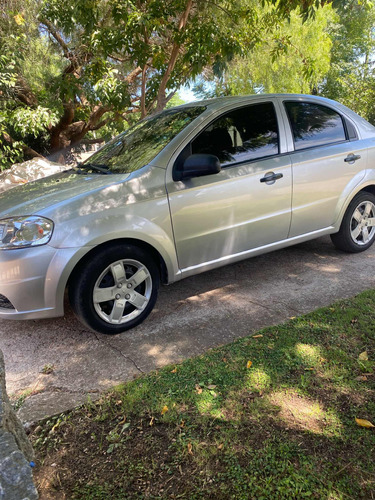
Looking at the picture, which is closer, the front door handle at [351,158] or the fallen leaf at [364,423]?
the fallen leaf at [364,423]

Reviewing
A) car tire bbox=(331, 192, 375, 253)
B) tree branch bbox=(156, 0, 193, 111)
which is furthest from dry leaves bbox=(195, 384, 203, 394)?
tree branch bbox=(156, 0, 193, 111)

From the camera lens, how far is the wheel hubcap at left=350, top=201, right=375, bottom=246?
4551mm

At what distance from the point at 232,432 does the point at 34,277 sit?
5.67 ft

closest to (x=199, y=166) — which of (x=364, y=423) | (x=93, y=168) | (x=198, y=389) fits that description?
(x=93, y=168)

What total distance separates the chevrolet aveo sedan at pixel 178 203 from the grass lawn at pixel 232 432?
897mm

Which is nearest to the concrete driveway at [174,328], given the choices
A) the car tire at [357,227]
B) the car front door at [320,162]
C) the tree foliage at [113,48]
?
the car tire at [357,227]

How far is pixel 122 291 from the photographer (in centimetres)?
318

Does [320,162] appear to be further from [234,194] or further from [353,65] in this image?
[353,65]

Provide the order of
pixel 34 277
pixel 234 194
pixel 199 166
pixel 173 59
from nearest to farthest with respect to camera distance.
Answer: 1. pixel 34 277
2. pixel 199 166
3. pixel 234 194
4. pixel 173 59

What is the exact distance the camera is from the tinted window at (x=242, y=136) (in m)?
3.55

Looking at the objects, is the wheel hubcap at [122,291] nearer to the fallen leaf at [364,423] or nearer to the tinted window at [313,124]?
the fallen leaf at [364,423]

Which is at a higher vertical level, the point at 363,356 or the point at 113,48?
the point at 113,48

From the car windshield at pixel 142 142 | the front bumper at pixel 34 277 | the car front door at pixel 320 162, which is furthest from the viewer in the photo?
the car front door at pixel 320 162

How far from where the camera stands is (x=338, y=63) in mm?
25203
